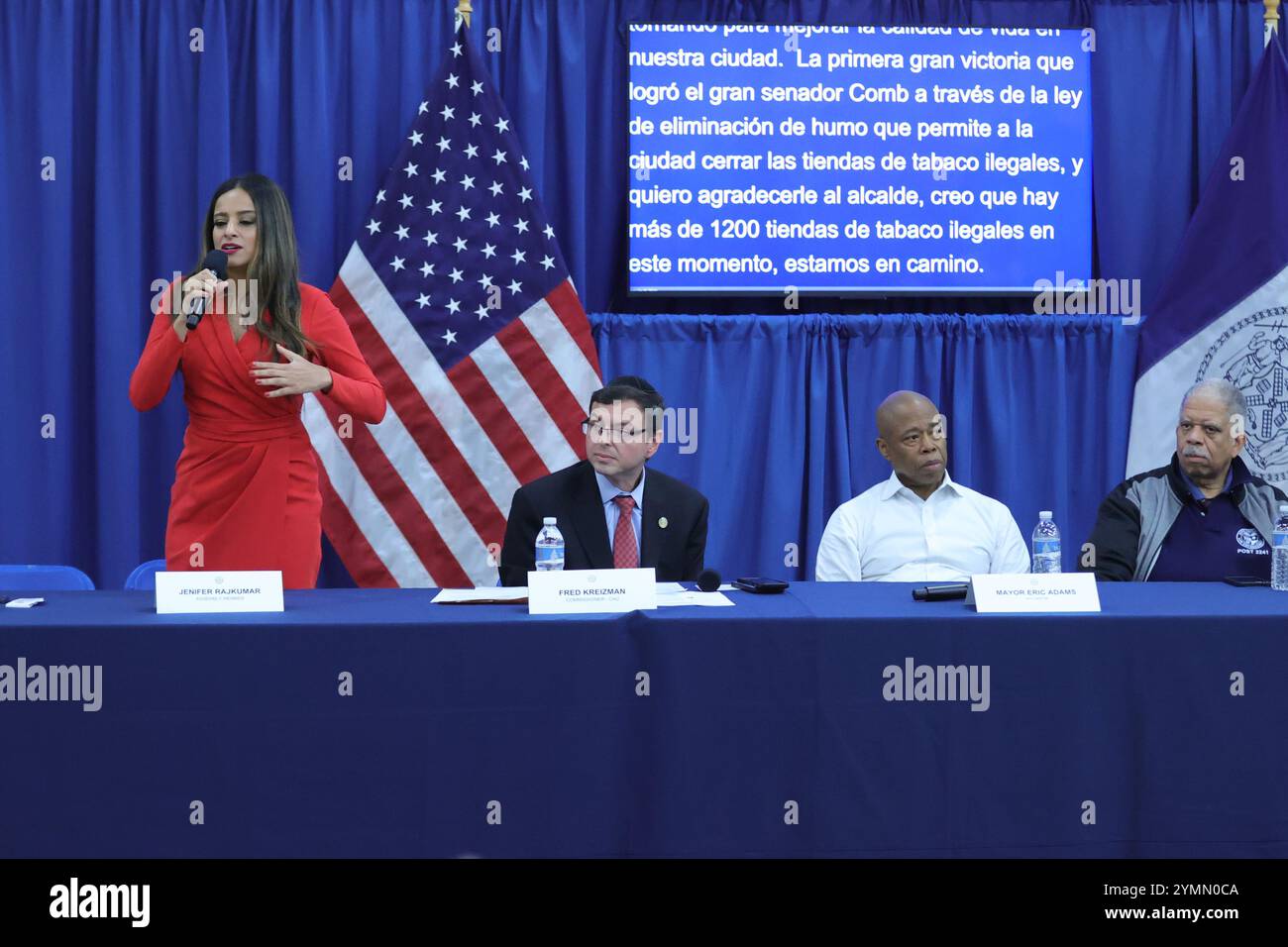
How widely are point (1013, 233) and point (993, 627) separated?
2696 millimetres

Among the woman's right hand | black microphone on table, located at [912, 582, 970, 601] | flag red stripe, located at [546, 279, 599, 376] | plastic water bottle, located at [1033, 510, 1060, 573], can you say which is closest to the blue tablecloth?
black microphone on table, located at [912, 582, 970, 601]

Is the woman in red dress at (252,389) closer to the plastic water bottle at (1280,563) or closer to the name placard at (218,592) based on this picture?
the name placard at (218,592)

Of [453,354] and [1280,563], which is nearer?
[1280,563]

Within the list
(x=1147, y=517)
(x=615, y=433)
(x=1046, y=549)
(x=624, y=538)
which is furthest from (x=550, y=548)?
(x=1147, y=517)

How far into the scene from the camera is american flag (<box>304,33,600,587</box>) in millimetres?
4137

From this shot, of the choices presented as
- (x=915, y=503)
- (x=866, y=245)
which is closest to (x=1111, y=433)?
(x=866, y=245)

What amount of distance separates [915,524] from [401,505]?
186 centimetres

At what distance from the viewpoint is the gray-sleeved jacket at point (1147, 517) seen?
293 cm

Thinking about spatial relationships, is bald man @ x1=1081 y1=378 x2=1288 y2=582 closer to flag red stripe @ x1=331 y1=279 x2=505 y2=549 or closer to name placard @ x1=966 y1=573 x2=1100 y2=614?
name placard @ x1=966 y1=573 x2=1100 y2=614

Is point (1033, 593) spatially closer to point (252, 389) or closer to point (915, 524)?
point (915, 524)

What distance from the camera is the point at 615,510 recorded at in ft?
9.65

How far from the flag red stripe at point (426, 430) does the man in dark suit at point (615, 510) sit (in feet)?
4.04

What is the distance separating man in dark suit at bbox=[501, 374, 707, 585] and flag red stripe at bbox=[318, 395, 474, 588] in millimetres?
1263

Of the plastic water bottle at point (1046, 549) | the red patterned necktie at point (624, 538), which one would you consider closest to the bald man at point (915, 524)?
the plastic water bottle at point (1046, 549)
